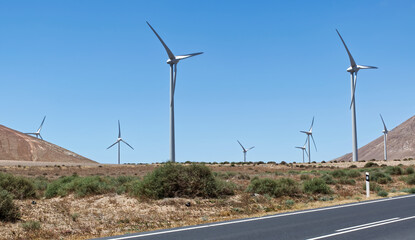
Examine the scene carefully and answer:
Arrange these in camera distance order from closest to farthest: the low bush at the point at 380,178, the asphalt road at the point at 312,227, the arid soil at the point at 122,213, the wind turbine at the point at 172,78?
1. the asphalt road at the point at 312,227
2. the arid soil at the point at 122,213
3. the low bush at the point at 380,178
4. the wind turbine at the point at 172,78

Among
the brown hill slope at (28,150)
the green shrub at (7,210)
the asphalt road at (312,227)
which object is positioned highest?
the brown hill slope at (28,150)

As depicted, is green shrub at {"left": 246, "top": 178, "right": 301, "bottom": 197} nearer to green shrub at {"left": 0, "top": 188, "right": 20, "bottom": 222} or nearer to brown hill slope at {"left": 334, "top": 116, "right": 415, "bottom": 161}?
green shrub at {"left": 0, "top": 188, "right": 20, "bottom": 222}

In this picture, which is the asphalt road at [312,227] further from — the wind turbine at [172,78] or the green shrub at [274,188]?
the wind turbine at [172,78]

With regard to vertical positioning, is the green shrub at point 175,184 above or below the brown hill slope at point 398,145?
below

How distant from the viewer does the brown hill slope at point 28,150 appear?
436 ft

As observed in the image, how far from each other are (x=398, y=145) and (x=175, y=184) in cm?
17317

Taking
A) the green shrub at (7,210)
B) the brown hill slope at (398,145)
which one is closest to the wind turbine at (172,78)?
the green shrub at (7,210)

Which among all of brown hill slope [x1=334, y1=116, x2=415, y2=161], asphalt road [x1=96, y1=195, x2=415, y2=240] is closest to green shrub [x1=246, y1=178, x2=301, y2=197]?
asphalt road [x1=96, y1=195, x2=415, y2=240]

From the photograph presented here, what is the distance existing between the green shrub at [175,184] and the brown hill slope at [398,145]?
15581 centimetres

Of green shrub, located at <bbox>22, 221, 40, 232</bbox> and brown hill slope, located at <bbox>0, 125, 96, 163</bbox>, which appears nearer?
green shrub, located at <bbox>22, 221, 40, 232</bbox>

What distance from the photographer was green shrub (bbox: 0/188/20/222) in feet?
48.0

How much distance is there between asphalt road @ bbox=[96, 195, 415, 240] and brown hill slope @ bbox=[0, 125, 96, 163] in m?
129

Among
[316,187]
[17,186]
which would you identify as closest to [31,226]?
[17,186]

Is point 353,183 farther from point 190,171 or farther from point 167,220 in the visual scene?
point 167,220
